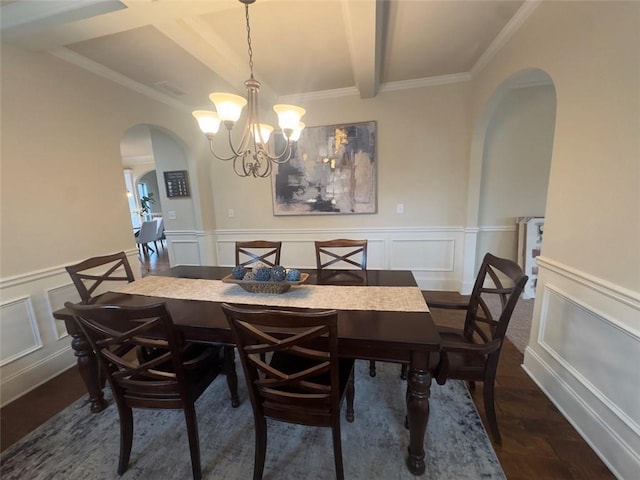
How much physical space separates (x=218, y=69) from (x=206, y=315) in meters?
2.19

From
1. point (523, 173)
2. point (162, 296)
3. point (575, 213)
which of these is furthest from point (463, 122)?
point (162, 296)

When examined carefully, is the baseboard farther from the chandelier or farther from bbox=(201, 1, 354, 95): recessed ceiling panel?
bbox=(201, 1, 354, 95): recessed ceiling panel

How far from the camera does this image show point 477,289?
1.69m

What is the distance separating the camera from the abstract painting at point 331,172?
3.38 meters

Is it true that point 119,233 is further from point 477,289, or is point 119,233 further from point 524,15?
point 524,15

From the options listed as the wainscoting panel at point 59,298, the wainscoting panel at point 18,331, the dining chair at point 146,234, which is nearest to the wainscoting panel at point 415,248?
the wainscoting panel at point 59,298

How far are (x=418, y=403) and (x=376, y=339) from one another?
37 cm

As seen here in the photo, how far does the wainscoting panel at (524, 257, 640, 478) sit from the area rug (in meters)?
0.53

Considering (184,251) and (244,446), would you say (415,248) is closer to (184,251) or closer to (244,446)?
(244,446)

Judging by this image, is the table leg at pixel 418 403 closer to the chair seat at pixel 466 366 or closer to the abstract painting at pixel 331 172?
the chair seat at pixel 466 366

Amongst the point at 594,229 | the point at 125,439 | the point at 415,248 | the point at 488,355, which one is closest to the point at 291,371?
the point at 125,439

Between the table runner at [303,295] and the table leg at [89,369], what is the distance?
0.36m

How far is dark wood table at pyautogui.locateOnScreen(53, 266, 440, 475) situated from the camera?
1.17 m

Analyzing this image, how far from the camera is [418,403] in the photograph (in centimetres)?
122
